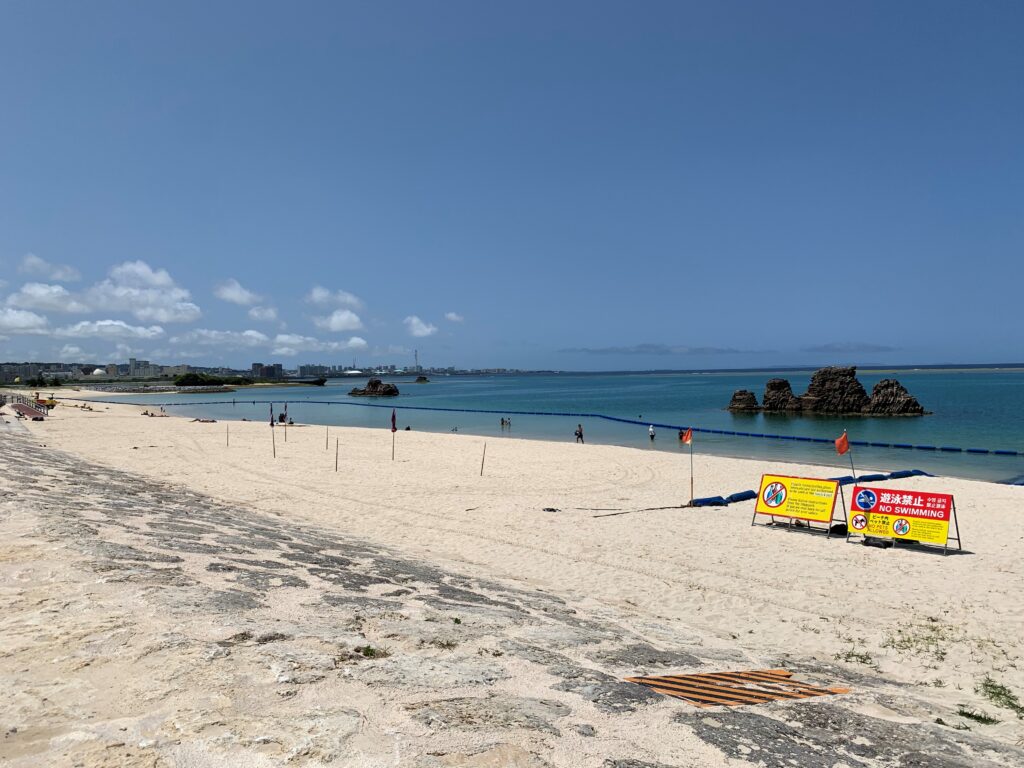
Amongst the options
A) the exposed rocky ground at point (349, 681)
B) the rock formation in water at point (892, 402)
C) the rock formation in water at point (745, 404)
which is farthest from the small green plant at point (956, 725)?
the rock formation in water at point (745, 404)

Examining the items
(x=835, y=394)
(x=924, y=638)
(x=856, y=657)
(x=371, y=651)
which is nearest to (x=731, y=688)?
(x=856, y=657)

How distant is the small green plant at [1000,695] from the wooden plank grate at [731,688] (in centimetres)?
188

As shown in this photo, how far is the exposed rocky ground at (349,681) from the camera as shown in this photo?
3951 millimetres

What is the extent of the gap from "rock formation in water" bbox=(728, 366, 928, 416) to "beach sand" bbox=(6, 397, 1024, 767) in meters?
57.2

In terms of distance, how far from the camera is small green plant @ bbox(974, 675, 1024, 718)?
6.57 m

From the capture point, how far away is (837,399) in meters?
71.0

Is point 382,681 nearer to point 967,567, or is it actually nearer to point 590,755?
point 590,755

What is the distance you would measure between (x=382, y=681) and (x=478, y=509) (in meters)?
12.8

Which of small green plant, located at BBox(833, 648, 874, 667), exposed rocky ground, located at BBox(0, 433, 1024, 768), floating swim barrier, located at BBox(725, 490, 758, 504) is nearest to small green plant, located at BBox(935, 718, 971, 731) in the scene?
exposed rocky ground, located at BBox(0, 433, 1024, 768)

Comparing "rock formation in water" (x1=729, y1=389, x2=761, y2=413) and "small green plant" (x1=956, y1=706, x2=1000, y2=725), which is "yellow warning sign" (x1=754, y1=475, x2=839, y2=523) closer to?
"small green plant" (x1=956, y1=706, x2=1000, y2=725)

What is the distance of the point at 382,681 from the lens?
504cm

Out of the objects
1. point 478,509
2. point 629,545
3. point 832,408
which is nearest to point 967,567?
point 629,545

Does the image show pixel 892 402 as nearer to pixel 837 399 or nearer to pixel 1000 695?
pixel 837 399

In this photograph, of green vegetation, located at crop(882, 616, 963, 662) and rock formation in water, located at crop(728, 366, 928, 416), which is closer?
green vegetation, located at crop(882, 616, 963, 662)
